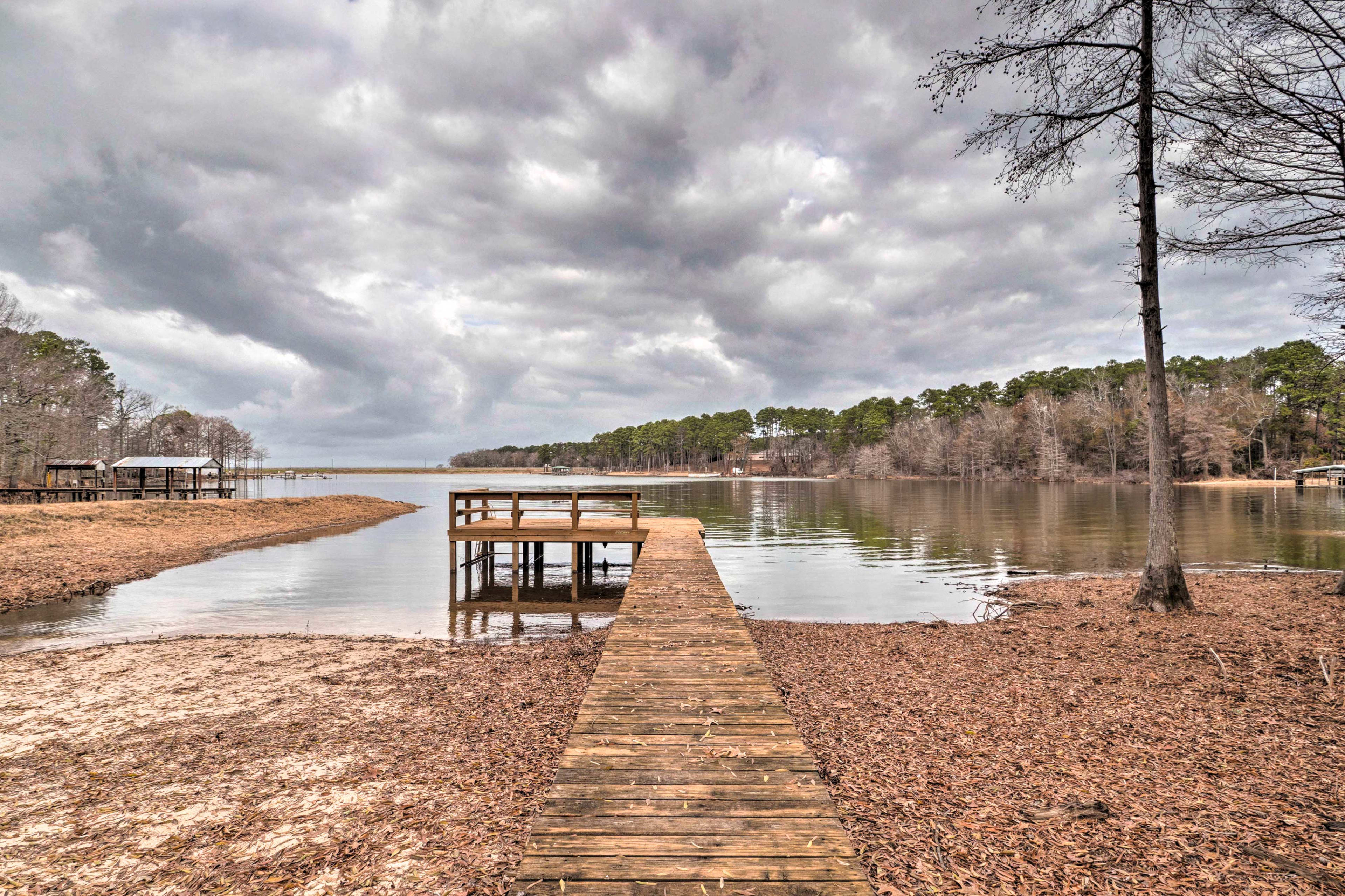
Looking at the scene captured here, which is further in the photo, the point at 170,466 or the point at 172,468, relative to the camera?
the point at 172,468

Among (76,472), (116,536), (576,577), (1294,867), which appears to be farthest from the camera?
(76,472)

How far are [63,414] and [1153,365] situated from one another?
72.1 m

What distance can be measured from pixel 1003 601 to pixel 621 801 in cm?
1158

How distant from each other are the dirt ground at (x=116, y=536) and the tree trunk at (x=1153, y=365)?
21972 millimetres

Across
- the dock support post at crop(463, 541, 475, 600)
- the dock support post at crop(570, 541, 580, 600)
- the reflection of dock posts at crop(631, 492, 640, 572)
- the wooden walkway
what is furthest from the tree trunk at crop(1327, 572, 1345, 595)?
the dock support post at crop(463, 541, 475, 600)

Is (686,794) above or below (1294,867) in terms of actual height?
above

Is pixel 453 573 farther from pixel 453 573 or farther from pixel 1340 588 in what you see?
pixel 1340 588

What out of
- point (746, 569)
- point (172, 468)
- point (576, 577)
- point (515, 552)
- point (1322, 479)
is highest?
point (172, 468)

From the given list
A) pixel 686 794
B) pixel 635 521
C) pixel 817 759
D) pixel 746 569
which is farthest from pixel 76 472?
pixel 686 794

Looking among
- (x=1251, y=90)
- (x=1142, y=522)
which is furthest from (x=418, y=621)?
(x=1142, y=522)

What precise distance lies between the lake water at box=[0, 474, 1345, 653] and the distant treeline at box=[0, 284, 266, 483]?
90.6ft

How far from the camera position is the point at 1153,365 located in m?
9.58

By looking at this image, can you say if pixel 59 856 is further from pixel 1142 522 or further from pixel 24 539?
pixel 1142 522

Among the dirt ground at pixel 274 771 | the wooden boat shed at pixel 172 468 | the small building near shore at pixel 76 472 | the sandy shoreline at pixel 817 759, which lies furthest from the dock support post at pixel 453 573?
the small building near shore at pixel 76 472
